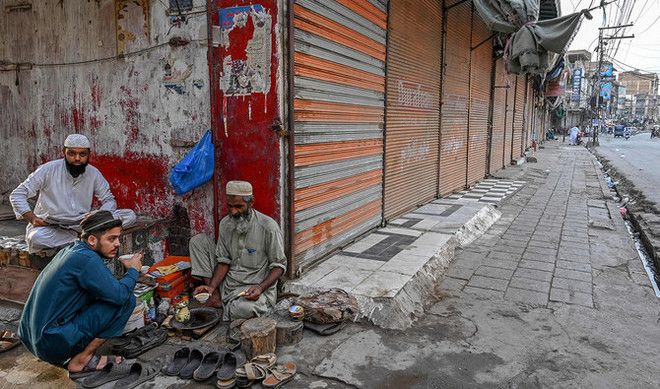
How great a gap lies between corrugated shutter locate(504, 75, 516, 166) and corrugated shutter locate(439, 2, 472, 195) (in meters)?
5.46

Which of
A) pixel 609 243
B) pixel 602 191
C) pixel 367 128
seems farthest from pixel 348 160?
pixel 602 191

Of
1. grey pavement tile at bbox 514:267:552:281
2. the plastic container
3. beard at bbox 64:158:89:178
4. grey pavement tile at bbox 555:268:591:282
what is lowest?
grey pavement tile at bbox 514:267:552:281

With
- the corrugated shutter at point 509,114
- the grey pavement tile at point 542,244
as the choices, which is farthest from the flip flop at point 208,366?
the corrugated shutter at point 509,114

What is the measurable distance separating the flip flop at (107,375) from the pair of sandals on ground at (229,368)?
33 centimetres

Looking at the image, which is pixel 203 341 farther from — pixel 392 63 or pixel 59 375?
pixel 392 63

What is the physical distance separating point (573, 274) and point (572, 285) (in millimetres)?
494

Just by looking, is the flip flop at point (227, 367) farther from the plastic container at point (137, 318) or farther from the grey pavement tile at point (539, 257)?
the grey pavement tile at point (539, 257)

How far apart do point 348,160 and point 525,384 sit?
3573mm

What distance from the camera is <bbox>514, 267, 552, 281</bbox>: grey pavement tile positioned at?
5.99m

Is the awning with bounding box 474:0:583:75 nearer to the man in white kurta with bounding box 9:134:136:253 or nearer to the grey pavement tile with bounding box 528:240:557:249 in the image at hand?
the grey pavement tile with bounding box 528:240:557:249

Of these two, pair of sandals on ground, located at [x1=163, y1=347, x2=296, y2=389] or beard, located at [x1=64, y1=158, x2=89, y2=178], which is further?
beard, located at [x1=64, y1=158, x2=89, y2=178]

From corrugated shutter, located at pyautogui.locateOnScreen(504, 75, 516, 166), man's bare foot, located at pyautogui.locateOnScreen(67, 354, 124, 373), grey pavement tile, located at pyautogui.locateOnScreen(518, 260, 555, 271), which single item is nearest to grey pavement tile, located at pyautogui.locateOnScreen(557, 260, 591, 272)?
grey pavement tile, located at pyautogui.locateOnScreen(518, 260, 555, 271)

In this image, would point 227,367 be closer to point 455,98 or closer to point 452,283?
point 452,283

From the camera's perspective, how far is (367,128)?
6773 mm
